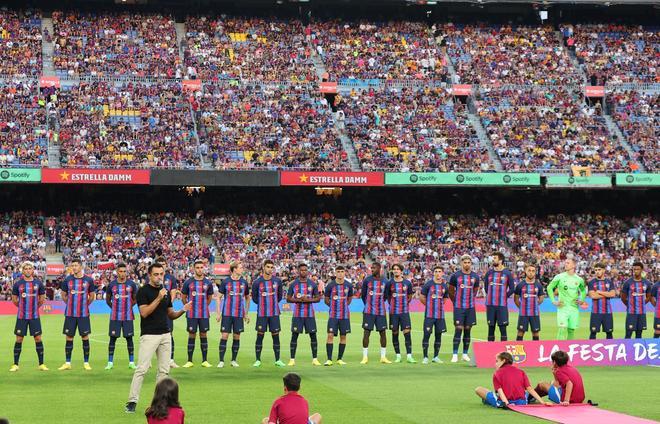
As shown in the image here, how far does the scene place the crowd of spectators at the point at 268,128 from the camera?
179ft

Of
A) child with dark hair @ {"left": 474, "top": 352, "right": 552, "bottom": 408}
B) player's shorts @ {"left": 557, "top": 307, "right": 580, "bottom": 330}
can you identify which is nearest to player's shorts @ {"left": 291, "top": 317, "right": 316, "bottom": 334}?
player's shorts @ {"left": 557, "top": 307, "right": 580, "bottom": 330}

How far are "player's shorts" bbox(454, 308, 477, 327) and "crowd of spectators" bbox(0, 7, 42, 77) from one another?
39371mm

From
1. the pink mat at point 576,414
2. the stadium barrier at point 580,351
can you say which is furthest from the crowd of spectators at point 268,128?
the pink mat at point 576,414

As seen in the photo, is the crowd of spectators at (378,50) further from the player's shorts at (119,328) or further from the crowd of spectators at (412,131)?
the player's shorts at (119,328)

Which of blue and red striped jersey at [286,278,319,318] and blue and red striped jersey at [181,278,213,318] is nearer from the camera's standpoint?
blue and red striped jersey at [286,278,319,318]

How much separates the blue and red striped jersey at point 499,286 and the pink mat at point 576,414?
24.4 feet

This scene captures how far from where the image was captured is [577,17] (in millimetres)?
69000

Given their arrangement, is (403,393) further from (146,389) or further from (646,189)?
(646,189)

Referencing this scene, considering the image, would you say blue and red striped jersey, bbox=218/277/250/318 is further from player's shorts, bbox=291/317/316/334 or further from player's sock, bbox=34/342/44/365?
player's sock, bbox=34/342/44/365

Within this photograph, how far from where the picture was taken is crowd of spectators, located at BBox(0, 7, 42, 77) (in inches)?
2249

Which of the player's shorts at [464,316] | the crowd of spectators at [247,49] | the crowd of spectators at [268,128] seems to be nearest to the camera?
the player's shorts at [464,316]

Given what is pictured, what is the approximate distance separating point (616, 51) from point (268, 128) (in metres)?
24.7

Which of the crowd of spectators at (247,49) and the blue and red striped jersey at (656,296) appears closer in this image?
the blue and red striped jersey at (656,296)

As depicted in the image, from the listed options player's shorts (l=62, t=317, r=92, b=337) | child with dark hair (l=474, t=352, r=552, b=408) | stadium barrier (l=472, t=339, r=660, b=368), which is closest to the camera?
child with dark hair (l=474, t=352, r=552, b=408)
